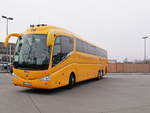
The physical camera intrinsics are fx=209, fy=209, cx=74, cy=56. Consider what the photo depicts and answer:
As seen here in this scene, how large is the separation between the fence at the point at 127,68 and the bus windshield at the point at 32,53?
35.4 meters

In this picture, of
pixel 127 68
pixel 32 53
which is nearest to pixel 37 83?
pixel 32 53

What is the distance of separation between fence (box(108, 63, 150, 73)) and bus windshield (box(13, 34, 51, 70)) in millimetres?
35387

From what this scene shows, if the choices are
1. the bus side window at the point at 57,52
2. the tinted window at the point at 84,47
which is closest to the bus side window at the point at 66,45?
the bus side window at the point at 57,52

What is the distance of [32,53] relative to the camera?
35.3ft

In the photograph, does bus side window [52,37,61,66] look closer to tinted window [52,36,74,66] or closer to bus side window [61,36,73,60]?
tinted window [52,36,74,66]

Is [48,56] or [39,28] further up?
[39,28]

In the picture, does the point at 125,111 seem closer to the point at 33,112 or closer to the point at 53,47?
the point at 33,112

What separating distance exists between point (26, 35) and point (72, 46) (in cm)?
330

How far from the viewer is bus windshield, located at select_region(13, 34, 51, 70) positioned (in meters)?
10.6

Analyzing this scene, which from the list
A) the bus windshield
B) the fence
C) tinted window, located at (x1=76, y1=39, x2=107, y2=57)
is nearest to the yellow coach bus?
the bus windshield

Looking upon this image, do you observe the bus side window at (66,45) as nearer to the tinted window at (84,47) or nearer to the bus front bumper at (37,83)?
the tinted window at (84,47)

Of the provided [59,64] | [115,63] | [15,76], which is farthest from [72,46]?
[115,63]

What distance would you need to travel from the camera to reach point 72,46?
529 inches

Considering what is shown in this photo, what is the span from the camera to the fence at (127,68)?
45531 millimetres
